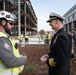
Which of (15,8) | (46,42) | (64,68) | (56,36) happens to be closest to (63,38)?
(56,36)

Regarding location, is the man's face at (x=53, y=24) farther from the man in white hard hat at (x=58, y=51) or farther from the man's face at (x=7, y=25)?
the man's face at (x=7, y=25)

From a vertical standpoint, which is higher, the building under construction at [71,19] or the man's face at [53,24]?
the building under construction at [71,19]

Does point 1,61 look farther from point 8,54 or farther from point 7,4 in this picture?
point 7,4

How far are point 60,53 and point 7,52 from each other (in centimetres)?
79

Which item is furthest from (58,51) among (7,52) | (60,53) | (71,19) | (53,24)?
(71,19)

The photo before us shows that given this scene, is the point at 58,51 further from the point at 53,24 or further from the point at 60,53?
the point at 53,24

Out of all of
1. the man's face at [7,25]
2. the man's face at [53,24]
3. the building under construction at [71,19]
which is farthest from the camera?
the building under construction at [71,19]

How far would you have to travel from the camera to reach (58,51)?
3377 millimetres

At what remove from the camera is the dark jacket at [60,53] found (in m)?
3.37

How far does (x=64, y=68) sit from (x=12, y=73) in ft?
2.71

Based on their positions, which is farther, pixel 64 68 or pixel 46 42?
pixel 46 42

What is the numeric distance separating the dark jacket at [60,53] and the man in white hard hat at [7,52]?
0.49 meters

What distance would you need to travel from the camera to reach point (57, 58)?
3.38 meters

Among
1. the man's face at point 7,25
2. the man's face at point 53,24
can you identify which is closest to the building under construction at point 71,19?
the man's face at point 53,24
